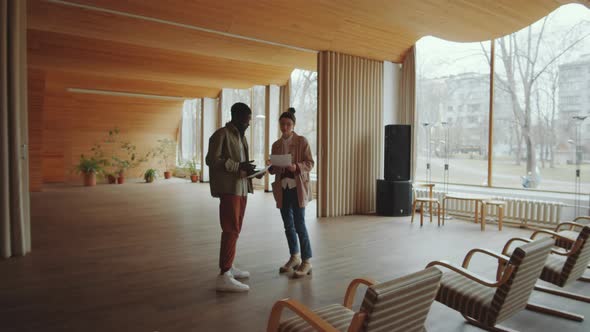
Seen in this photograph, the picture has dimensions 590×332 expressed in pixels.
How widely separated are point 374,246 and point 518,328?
2.51 m

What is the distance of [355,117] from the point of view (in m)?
Answer: 8.06

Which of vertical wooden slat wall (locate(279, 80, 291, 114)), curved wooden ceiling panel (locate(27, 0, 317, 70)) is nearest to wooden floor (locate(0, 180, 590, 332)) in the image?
curved wooden ceiling panel (locate(27, 0, 317, 70))

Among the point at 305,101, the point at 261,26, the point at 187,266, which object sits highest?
the point at 261,26

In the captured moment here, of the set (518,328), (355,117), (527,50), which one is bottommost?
(518,328)

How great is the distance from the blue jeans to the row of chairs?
150cm

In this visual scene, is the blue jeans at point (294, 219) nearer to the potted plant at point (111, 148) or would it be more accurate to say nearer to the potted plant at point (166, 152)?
the potted plant at point (111, 148)

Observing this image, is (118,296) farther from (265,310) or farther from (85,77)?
(85,77)

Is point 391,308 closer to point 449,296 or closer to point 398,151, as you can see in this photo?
point 449,296

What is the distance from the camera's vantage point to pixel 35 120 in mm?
10742

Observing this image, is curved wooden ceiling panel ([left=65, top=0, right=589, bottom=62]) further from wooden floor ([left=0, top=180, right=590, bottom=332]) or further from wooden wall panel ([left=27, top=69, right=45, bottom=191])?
wooden wall panel ([left=27, top=69, right=45, bottom=191])

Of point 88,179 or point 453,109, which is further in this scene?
point 88,179

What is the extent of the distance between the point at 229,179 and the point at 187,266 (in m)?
1.48

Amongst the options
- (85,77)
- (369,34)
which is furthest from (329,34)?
(85,77)

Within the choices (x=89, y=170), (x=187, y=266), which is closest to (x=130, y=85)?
(x=89, y=170)
